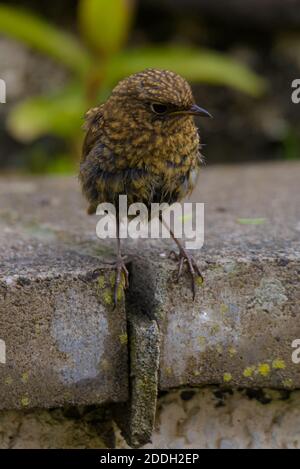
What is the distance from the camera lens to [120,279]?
9.55 ft

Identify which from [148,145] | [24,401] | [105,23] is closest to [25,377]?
[24,401]

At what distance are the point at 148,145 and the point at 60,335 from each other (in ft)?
2.50

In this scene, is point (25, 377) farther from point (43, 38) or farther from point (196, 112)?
point (43, 38)

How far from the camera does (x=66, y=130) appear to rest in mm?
5594

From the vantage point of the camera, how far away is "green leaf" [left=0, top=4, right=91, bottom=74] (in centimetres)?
558

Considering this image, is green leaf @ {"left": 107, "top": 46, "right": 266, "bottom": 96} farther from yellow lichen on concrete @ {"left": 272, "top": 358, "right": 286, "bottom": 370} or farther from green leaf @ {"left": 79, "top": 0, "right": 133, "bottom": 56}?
yellow lichen on concrete @ {"left": 272, "top": 358, "right": 286, "bottom": 370}

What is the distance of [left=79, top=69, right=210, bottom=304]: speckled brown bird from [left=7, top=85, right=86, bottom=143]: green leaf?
213cm

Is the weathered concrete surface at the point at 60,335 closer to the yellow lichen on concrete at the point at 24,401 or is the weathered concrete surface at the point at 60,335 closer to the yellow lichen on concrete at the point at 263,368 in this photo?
the yellow lichen on concrete at the point at 24,401

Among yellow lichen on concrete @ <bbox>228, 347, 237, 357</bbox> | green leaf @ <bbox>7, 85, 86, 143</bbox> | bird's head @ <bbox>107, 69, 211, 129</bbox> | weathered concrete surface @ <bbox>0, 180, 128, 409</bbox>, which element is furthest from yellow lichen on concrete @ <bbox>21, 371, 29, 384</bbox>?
green leaf @ <bbox>7, 85, 86, 143</bbox>

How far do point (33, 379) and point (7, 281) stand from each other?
31 centimetres

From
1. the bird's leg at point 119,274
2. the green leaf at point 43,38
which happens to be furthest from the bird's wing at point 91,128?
the green leaf at point 43,38
